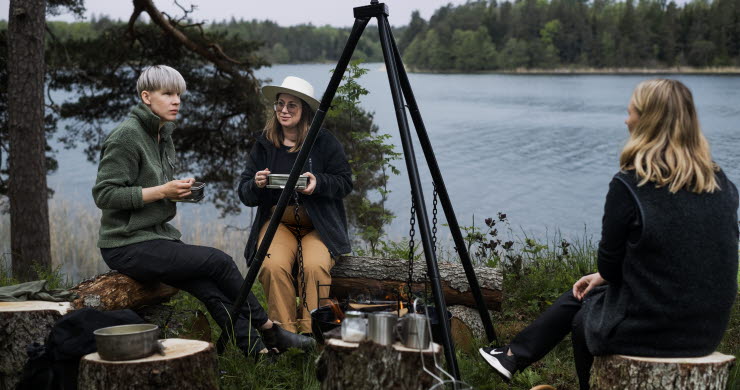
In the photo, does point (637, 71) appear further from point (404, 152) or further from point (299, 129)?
point (404, 152)

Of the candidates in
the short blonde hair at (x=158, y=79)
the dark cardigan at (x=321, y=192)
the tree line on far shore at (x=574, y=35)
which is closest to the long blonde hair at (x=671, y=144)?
the dark cardigan at (x=321, y=192)

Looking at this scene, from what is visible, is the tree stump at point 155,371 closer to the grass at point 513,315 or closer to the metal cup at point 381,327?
the grass at point 513,315

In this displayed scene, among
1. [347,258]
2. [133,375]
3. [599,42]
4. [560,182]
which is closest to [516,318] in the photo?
[347,258]

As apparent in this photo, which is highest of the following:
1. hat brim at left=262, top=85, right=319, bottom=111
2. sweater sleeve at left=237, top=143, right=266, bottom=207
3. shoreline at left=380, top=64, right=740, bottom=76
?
shoreline at left=380, top=64, right=740, bottom=76

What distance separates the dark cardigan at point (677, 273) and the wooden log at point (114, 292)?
8.78ft

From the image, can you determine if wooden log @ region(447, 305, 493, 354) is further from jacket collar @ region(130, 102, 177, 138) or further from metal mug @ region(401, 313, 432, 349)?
jacket collar @ region(130, 102, 177, 138)

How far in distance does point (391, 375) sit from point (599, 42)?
98.7 feet

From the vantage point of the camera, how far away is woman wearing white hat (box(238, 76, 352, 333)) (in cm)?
441

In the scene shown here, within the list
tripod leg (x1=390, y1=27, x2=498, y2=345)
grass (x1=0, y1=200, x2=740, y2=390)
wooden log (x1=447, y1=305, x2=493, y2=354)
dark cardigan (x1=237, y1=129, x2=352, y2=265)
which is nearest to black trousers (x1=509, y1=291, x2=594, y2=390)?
grass (x1=0, y1=200, x2=740, y2=390)

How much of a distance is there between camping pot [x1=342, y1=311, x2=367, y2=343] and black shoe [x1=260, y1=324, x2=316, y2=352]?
3.92 feet

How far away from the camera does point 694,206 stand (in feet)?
8.81

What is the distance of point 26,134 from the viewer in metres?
6.93

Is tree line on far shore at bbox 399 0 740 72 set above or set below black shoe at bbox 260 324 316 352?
above

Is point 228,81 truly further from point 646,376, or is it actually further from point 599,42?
point 599,42
